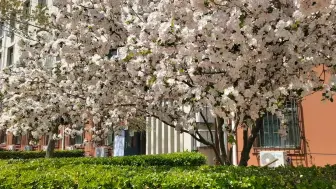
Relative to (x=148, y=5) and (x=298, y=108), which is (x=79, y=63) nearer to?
(x=148, y=5)

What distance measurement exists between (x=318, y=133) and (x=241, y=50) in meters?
7.84

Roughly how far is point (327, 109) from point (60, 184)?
29.6 ft

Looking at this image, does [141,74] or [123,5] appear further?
[123,5]

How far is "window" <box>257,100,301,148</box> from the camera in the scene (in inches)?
479

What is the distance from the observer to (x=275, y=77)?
5.79 meters

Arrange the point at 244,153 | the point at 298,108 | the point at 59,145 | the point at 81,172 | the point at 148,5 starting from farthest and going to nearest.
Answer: the point at 59,145, the point at 298,108, the point at 148,5, the point at 244,153, the point at 81,172

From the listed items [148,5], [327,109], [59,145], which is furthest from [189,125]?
[59,145]

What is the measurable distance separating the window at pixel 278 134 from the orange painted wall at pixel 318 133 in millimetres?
294

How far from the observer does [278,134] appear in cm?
1247

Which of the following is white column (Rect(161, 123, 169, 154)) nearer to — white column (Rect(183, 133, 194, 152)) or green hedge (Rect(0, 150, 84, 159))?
white column (Rect(183, 133, 194, 152))

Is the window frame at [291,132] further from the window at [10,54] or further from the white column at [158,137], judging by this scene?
the window at [10,54]

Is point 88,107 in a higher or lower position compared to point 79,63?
lower

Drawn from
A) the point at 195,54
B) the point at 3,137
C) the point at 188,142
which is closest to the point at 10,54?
the point at 3,137

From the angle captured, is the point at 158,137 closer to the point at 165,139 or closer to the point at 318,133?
the point at 165,139
